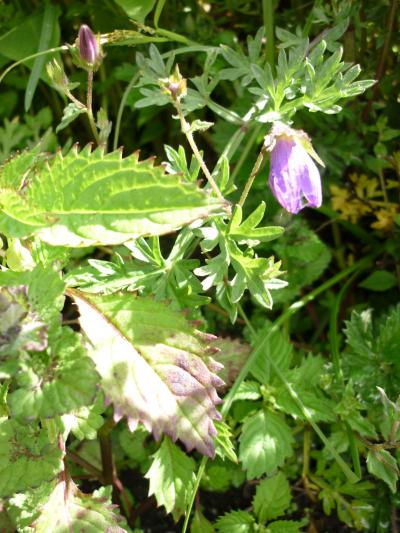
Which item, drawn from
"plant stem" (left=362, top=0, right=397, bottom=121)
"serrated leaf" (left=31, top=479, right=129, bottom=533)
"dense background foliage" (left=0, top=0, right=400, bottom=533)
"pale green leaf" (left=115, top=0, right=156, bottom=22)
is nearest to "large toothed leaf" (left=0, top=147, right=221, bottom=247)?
"dense background foliage" (left=0, top=0, right=400, bottom=533)

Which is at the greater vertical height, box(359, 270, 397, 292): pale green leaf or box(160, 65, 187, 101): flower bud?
box(160, 65, 187, 101): flower bud

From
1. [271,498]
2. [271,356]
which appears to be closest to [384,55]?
[271,356]

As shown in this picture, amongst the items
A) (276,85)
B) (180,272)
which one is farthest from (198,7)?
(180,272)

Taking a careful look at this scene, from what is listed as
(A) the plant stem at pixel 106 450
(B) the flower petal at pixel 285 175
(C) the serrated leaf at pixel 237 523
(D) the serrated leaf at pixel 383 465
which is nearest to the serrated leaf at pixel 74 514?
(A) the plant stem at pixel 106 450

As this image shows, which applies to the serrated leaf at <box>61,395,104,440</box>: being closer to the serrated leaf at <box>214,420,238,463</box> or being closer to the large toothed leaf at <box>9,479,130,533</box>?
the large toothed leaf at <box>9,479,130,533</box>

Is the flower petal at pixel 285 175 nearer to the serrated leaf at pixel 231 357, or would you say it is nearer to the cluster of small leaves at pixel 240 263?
the cluster of small leaves at pixel 240 263

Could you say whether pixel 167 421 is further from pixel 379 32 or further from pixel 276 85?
pixel 379 32

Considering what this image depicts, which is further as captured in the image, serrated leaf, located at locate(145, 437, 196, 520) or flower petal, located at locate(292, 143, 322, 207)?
serrated leaf, located at locate(145, 437, 196, 520)

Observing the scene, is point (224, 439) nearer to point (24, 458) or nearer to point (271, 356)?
point (271, 356)
